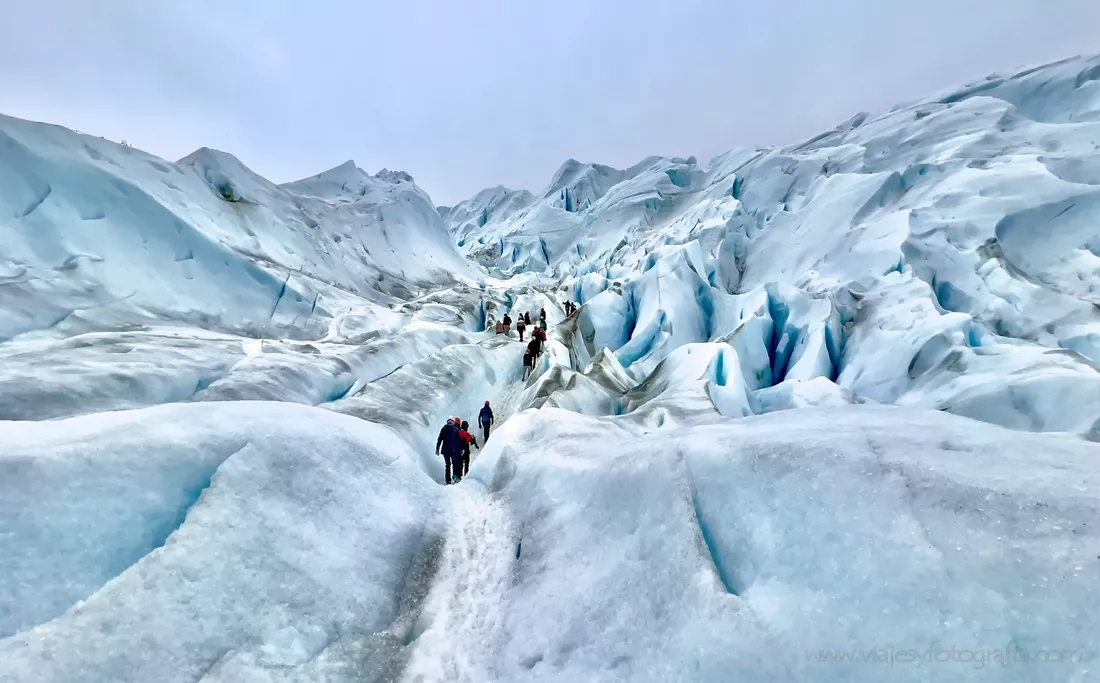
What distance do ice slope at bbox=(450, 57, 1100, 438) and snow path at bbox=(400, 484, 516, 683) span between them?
9034 mm

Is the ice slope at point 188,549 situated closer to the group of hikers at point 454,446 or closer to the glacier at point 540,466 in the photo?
the glacier at point 540,466

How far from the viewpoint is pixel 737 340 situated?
1448 centimetres

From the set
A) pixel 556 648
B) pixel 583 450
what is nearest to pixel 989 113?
pixel 583 450

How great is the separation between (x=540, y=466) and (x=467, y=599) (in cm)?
204

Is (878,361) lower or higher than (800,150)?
lower

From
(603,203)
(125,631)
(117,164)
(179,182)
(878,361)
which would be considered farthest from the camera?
(603,203)

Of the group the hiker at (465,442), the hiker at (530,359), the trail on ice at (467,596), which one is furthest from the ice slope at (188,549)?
the hiker at (530,359)

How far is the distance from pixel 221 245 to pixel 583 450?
15268 mm

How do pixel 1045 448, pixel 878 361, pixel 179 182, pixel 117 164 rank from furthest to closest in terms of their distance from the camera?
pixel 179 182 → pixel 117 164 → pixel 878 361 → pixel 1045 448

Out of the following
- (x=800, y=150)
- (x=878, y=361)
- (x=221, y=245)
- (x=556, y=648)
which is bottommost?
(x=878, y=361)

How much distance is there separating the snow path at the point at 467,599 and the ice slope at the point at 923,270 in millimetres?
9034

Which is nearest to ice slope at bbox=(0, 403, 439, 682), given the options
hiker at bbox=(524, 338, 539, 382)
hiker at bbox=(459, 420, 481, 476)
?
hiker at bbox=(459, 420, 481, 476)

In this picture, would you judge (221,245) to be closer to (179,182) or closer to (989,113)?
(179,182)

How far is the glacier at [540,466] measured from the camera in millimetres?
3049
